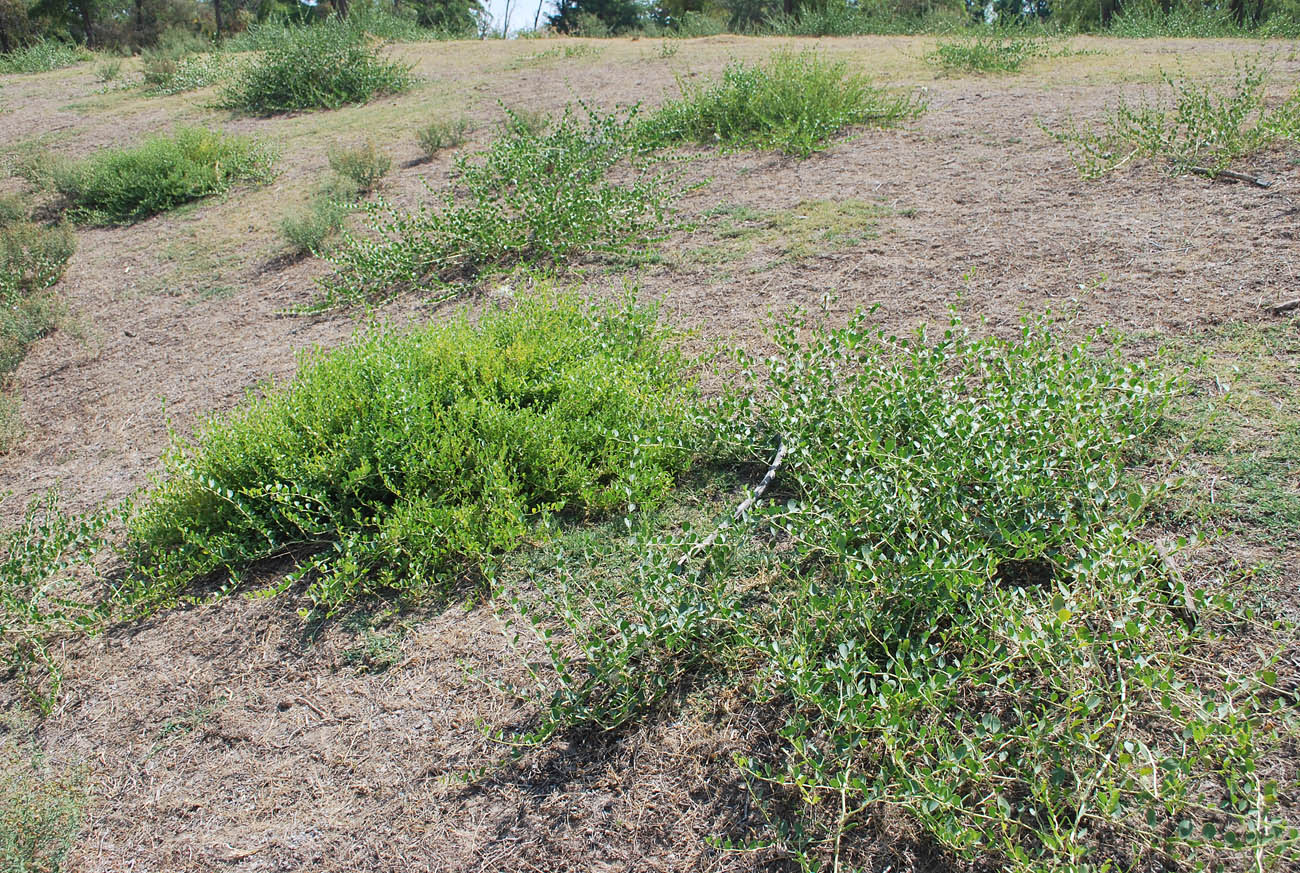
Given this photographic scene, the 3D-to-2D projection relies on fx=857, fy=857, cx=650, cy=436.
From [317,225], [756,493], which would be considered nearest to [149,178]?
[317,225]

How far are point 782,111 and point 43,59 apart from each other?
1490cm

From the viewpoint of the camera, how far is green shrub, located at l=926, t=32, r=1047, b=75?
8195 mm

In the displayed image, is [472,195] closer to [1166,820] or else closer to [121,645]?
[121,645]

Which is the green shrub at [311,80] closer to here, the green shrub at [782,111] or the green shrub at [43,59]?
the green shrub at [782,111]

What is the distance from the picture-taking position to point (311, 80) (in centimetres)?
1049

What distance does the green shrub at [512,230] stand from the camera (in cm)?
555

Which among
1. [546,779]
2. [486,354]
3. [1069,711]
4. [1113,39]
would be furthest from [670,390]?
[1113,39]

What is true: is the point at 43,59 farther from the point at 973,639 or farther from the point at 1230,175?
the point at 973,639

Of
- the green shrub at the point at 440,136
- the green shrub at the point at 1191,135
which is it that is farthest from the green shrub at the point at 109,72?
the green shrub at the point at 1191,135

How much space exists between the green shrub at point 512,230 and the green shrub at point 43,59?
12946mm

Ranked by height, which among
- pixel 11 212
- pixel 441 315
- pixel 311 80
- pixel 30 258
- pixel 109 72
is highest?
pixel 109 72

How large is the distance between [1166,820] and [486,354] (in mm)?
2810

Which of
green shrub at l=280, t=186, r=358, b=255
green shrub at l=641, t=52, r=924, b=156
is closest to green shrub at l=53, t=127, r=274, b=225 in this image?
green shrub at l=280, t=186, r=358, b=255

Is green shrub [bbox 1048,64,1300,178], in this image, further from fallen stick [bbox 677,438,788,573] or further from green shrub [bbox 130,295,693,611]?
green shrub [bbox 130,295,693,611]
